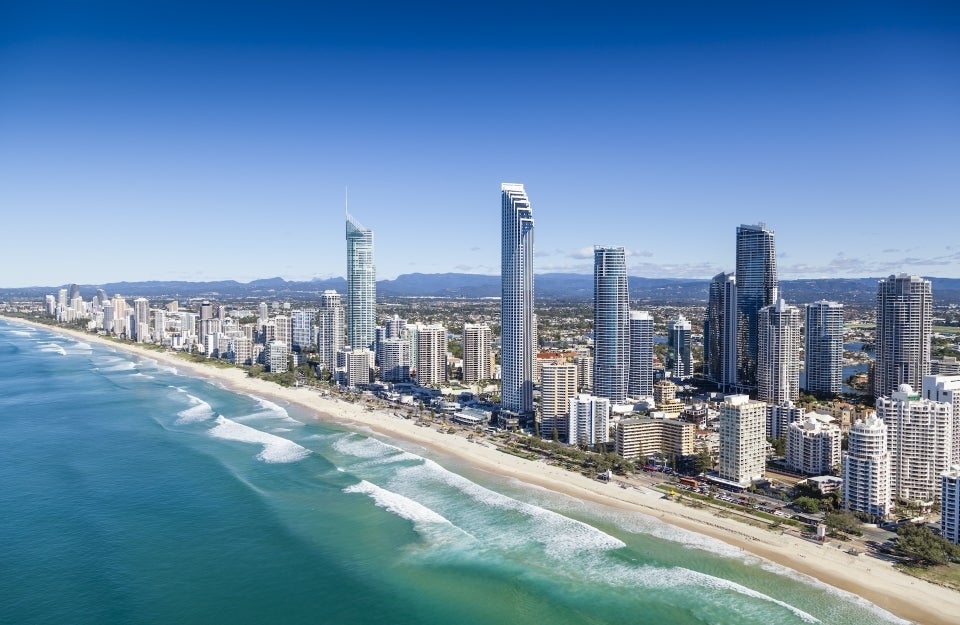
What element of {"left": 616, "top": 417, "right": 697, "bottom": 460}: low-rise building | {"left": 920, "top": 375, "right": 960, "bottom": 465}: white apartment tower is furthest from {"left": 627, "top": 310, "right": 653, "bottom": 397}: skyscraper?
{"left": 920, "top": 375, "right": 960, "bottom": 465}: white apartment tower

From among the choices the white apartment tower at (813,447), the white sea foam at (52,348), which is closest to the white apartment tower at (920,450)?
the white apartment tower at (813,447)

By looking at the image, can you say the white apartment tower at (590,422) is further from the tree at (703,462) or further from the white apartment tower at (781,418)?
the white apartment tower at (781,418)

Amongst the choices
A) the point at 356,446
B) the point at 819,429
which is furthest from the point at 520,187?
the point at 819,429

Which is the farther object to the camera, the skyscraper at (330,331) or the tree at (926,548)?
the skyscraper at (330,331)

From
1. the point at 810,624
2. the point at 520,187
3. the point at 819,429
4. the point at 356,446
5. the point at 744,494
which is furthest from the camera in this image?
the point at 520,187

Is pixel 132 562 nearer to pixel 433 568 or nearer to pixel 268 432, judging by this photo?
pixel 433 568

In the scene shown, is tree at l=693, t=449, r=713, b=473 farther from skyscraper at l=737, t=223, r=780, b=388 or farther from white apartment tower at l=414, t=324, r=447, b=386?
white apartment tower at l=414, t=324, r=447, b=386
